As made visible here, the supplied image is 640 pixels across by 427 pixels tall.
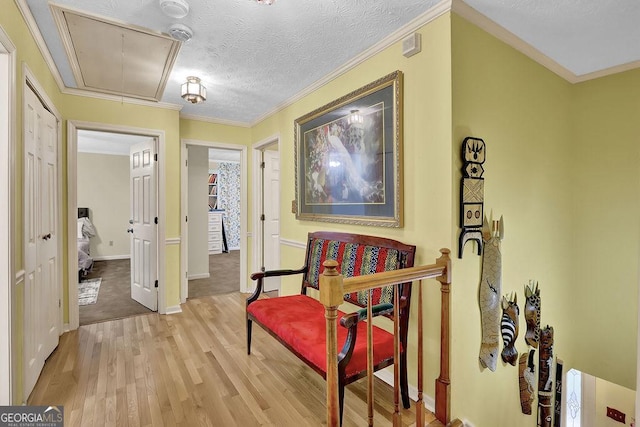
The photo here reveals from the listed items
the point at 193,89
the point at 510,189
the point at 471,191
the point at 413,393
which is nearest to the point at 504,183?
the point at 510,189

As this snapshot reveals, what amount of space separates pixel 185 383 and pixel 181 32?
2.36 metres

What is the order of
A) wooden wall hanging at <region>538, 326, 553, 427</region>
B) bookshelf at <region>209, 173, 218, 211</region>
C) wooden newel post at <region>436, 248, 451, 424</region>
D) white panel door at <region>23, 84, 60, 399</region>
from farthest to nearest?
bookshelf at <region>209, 173, 218, 211</region>, wooden wall hanging at <region>538, 326, 553, 427</region>, white panel door at <region>23, 84, 60, 399</region>, wooden newel post at <region>436, 248, 451, 424</region>

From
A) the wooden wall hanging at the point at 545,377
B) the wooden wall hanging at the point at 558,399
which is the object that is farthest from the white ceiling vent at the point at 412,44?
the wooden wall hanging at the point at 558,399

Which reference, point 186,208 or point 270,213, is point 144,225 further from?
point 270,213

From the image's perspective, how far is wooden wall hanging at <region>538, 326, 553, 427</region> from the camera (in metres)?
2.54

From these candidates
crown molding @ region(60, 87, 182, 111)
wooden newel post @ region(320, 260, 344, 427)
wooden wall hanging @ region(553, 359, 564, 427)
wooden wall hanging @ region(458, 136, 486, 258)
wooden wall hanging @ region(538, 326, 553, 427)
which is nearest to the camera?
wooden newel post @ region(320, 260, 344, 427)

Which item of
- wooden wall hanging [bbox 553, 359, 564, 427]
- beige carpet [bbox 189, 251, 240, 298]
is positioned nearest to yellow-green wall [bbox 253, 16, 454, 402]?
wooden wall hanging [bbox 553, 359, 564, 427]

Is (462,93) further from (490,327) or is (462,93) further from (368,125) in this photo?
(490,327)

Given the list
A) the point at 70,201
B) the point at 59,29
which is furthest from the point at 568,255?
the point at 70,201

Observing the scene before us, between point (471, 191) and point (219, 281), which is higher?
point (471, 191)

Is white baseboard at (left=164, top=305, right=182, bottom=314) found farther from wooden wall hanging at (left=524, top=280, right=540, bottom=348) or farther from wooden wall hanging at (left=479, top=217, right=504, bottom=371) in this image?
wooden wall hanging at (left=524, top=280, right=540, bottom=348)

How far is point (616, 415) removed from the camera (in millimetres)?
3232

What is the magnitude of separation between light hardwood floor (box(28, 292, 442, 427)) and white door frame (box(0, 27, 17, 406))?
17.5 inches

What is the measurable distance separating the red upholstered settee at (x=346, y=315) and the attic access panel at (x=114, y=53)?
1899mm
